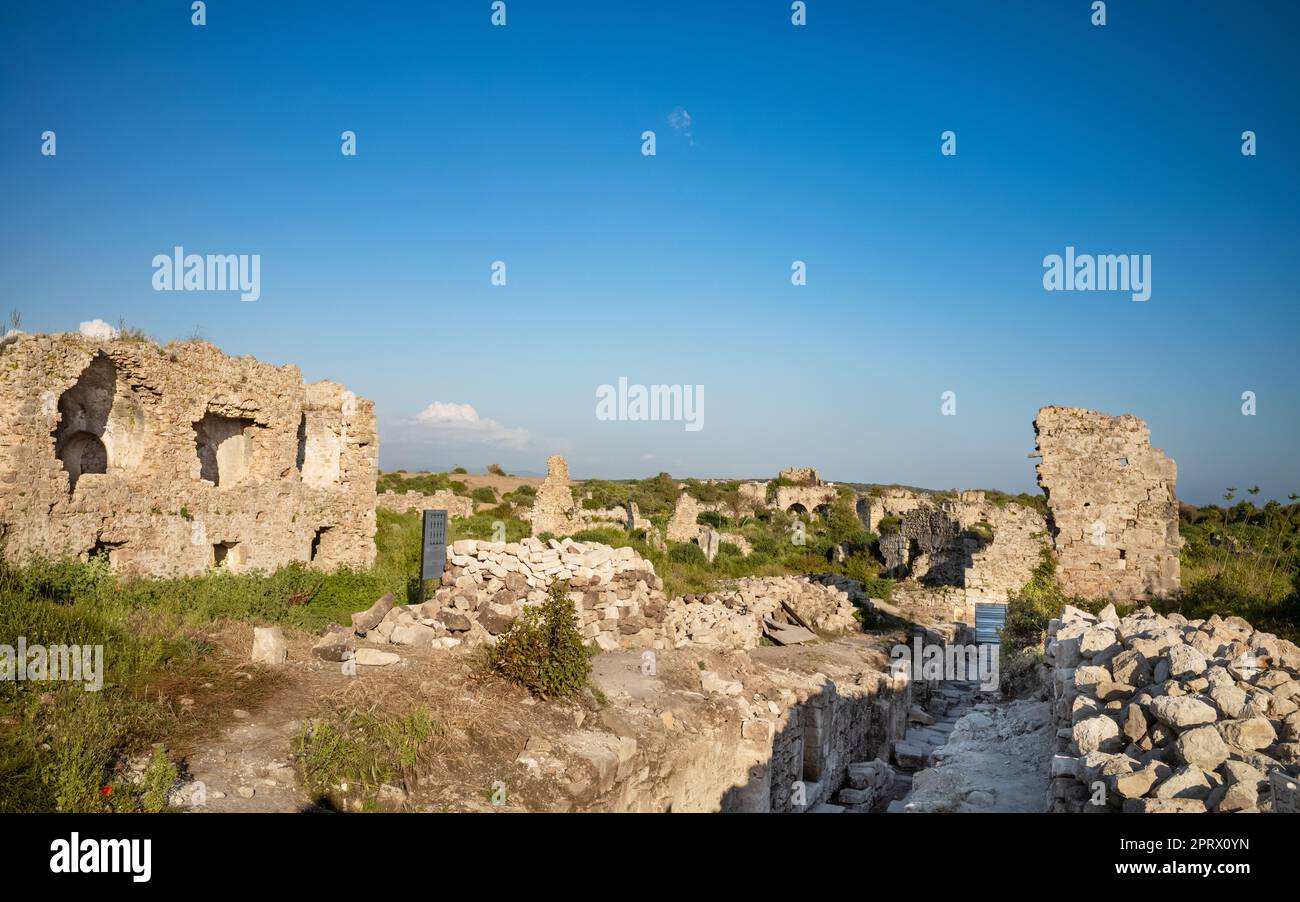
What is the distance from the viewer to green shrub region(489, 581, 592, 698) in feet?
24.8

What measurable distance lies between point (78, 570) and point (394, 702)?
691cm

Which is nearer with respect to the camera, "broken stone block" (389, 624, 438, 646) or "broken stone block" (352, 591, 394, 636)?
"broken stone block" (389, 624, 438, 646)

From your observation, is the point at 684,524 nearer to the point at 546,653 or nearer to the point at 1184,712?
the point at 546,653

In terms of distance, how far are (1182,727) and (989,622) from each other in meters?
11.4

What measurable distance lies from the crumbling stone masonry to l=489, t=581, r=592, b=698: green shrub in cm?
734

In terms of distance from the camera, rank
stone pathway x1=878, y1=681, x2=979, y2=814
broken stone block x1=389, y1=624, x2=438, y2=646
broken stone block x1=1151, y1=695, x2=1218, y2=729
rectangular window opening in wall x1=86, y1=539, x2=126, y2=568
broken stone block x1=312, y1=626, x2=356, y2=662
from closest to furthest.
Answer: broken stone block x1=1151, y1=695, x2=1218, y2=729, broken stone block x1=312, y1=626, x2=356, y2=662, broken stone block x1=389, y1=624, x2=438, y2=646, stone pathway x1=878, y1=681, x2=979, y2=814, rectangular window opening in wall x1=86, y1=539, x2=126, y2=568

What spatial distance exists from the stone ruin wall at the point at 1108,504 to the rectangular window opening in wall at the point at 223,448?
1534 cm

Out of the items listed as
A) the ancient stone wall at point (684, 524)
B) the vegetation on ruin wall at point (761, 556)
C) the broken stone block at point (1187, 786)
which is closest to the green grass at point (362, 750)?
the broken stone block at point (1187, 786)

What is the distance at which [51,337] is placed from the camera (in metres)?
10.4

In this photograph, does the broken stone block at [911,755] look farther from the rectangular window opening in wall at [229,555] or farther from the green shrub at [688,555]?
the rectangular window opening in wall at [229,555]

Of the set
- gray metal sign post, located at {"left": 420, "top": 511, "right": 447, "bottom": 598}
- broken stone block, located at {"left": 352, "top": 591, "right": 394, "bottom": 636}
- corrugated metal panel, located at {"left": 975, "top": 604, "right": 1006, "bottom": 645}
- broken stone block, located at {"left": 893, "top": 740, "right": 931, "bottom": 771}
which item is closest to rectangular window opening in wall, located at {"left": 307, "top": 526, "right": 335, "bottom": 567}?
gray metal sign post, located at {"left": 420, "top": 511, "right": 447, "bottom": 598}

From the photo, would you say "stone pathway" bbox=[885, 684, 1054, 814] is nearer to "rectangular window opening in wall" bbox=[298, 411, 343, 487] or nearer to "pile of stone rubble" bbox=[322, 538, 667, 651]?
"pile of stone rubble" bbox=[322, 538, 667, 651]

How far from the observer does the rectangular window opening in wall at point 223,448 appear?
13766mm
